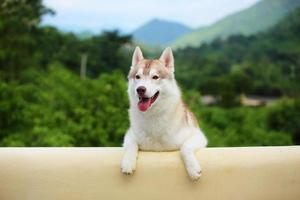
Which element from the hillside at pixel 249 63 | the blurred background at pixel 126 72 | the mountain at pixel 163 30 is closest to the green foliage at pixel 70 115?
the blurred background at pixel 126 72

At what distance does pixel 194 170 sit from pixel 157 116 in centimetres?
40

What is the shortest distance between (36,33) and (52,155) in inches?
378

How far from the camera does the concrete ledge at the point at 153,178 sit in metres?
3.03

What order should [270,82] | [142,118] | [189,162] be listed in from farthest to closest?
1. [270,82]
2. [142,118]
3. [189,162]

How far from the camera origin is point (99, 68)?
43.5ft

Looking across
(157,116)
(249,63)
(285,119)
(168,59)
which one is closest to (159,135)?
(157,116)

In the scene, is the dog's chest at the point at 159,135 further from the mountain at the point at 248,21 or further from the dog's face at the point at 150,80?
the mountain at the point at 248,21

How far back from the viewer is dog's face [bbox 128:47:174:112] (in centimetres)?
300

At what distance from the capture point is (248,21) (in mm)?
17109

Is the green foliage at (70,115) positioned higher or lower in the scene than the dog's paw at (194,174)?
lower

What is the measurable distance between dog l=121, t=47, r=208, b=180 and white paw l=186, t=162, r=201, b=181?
28 millimetres

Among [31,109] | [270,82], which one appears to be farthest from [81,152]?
[270,82]

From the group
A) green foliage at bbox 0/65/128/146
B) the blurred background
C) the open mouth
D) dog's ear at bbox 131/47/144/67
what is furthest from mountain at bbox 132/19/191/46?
the open mouth

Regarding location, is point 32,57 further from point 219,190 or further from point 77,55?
point 219,190
